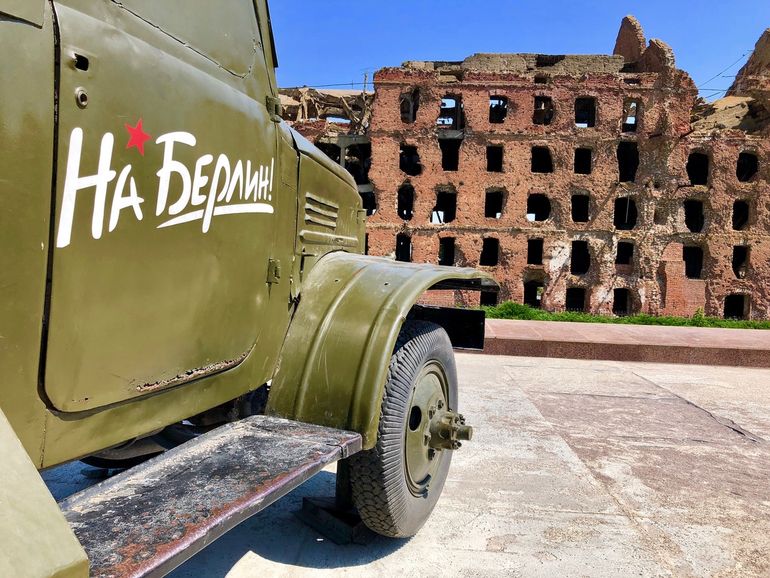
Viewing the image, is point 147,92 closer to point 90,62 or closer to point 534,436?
point 90,62

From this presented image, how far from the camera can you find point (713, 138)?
2502 centimetres

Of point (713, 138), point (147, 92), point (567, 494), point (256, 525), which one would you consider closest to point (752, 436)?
point (567, 494)

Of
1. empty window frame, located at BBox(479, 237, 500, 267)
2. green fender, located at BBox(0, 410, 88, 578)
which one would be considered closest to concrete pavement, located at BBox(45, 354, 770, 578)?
green fender, located at BBox(0, 410, 88, 578)

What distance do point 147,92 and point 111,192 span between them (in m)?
0.29

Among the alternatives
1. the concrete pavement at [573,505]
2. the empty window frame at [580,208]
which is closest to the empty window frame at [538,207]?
the empty window frame at [580,208]

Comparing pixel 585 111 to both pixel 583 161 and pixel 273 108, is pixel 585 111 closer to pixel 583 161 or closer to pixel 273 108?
pixel 583 161

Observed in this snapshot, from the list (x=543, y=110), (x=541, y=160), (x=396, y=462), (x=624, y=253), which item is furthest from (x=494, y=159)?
(x=396, y=462)

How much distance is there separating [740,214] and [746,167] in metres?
2.59

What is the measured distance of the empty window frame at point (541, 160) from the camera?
2656cm

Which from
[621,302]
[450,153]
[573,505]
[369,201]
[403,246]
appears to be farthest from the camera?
[369,201]

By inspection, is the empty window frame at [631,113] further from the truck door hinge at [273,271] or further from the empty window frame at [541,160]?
the truck door hinge at [273,271]

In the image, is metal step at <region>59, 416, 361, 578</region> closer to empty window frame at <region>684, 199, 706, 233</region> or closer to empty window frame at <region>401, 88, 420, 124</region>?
empty window frame at <region>401, 88, 420, 124</region>

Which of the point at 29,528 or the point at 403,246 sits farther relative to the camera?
the point at 403,246

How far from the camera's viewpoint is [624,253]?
85.2ft
